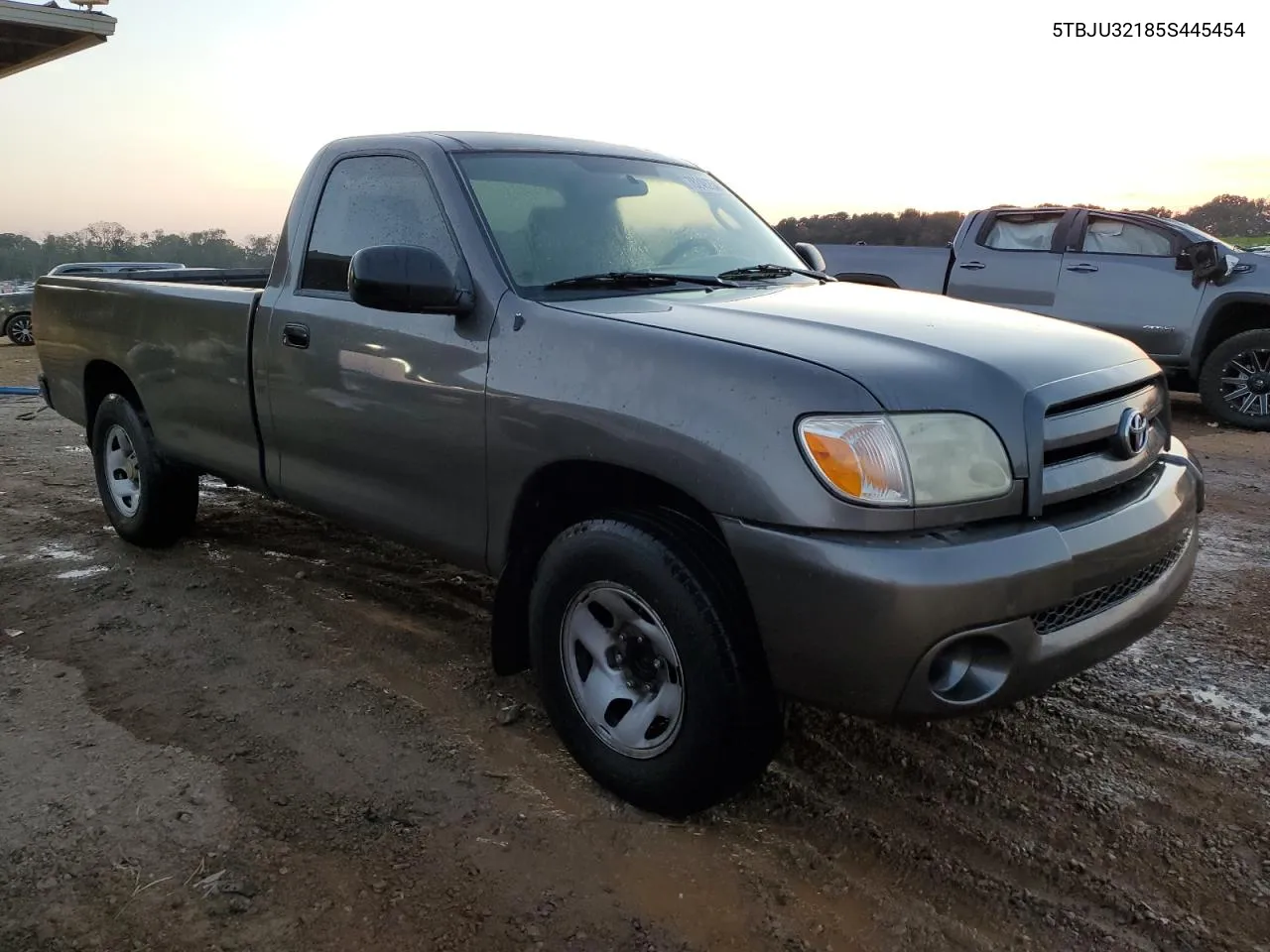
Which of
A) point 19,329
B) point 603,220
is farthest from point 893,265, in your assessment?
point 19,329

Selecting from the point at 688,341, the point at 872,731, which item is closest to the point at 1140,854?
the point at 872,731

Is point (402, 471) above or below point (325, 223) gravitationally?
below

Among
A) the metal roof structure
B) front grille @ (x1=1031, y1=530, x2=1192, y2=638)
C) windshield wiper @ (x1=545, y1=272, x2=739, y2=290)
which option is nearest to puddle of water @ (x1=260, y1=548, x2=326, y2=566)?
windshield wiper @ (x1=545, y1=272, x2=739, y2=290)

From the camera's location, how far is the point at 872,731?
128 inches

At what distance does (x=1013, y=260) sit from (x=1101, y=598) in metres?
7.69

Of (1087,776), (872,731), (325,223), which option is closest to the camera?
(1087,776)

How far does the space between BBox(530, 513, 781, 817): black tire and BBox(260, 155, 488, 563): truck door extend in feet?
1.84

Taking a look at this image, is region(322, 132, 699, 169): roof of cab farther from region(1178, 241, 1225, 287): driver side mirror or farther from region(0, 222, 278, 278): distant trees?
region(1178, 241, 1225, 287): driver side mirror

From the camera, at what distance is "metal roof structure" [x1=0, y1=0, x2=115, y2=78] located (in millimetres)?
9305

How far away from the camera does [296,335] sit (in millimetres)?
3734

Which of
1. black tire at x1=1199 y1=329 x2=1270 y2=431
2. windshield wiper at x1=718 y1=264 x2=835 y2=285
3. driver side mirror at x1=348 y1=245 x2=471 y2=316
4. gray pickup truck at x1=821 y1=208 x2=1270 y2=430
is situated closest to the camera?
driver side mirror at x1=348 y1=245 x2=471 y2=316

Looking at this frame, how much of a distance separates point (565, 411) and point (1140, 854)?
6.10 ft

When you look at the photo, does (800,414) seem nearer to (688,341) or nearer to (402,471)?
(688,341)

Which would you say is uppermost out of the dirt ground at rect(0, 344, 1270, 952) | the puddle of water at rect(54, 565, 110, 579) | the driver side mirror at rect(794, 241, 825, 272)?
the driver side mirror at rect(794, 241, 825, 272)
